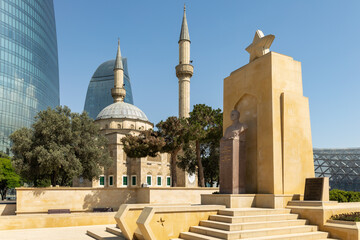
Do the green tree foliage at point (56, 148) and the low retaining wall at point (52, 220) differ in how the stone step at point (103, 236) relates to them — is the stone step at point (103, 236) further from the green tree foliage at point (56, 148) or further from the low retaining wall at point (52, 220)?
the green tree foliage at point (56, 148)

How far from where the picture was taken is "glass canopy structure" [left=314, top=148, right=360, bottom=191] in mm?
59688

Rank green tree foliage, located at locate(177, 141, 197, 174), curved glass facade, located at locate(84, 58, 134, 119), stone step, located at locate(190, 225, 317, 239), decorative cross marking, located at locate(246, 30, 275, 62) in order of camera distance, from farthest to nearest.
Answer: curved glass facade, located at locate(84, 58, 134, 119) → green tree foliage, located at locate(177, 141, 197, 174) → decorative cross marking, located at locate(246, 30, 275, 62) → stone step, located at locate(190, 225, 317, 239)

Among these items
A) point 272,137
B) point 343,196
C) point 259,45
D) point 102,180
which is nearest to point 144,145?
point 259,45

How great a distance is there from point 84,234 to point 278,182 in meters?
7.43

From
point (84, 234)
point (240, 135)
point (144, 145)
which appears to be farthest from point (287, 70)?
point (144, 145)

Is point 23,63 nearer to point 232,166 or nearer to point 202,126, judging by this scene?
point 202,126

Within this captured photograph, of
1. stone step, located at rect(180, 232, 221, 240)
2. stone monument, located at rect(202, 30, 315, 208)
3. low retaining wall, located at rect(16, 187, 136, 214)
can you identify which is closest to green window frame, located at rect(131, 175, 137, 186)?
low retaining wall, located at rect(16, 187, 136, 214)

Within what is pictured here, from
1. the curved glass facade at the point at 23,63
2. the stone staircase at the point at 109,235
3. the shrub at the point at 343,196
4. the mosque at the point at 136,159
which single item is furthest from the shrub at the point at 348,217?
the curved glass facade at the point at 23,63

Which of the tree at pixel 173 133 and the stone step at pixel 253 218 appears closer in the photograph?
the stone step at pixel 253 218

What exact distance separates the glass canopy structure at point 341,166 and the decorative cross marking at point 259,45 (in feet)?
173

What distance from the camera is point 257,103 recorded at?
12312 millimetres

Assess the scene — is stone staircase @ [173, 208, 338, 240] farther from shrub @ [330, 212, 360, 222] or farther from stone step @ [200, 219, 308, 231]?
shrub @ [330, 212, 360, 222]

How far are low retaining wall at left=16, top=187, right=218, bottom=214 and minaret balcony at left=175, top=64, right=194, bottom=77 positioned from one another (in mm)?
21444

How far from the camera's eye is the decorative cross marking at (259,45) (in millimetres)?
12852
